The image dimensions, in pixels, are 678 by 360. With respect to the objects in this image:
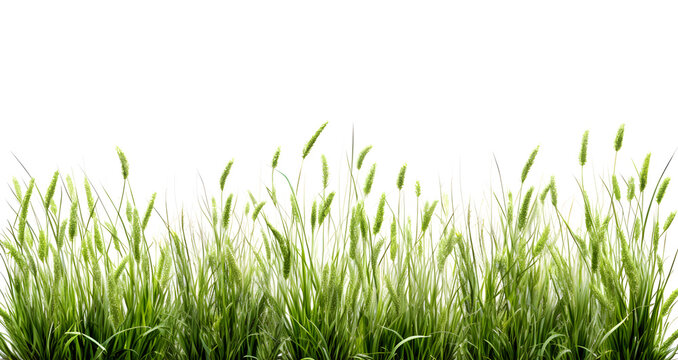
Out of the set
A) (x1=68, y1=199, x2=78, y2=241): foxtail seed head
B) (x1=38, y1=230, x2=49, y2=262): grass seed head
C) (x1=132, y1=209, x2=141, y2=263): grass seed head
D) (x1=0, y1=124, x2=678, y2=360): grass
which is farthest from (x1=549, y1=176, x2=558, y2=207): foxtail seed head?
(x1=38, y1=230, x2=49, y2=262): grass seed head

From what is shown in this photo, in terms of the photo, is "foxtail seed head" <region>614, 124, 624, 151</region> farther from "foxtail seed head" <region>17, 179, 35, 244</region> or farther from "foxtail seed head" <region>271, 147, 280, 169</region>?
"foxtail seed head" <region>17, 179, 35, 244</region>

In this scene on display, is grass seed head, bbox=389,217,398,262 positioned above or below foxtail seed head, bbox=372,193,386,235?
below

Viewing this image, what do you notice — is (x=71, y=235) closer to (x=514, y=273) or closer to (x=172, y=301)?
(x=172, y=301)

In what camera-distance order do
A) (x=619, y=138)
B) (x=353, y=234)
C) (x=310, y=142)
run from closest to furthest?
(x=353, y=234)
(x=310, y=142)
(x=619, y=138)

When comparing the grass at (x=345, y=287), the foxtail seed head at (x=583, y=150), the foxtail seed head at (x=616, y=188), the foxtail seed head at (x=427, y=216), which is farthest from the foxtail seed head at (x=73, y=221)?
the foxtail seed head at (x=616, y=188)

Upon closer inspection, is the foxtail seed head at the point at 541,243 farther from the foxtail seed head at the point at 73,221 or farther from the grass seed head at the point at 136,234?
the foxtail seed head at the point at 73,221

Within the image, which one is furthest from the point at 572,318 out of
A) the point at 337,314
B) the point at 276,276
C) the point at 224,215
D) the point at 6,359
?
the point at 6,359

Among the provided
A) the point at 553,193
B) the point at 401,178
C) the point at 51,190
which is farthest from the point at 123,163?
the point at 553,193

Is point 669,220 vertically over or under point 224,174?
under

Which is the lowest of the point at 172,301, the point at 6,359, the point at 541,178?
the point at 6,359

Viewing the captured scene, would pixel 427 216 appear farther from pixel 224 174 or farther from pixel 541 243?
pixel 224 174

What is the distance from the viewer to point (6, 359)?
3.19m

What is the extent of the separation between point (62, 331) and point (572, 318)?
2.17 metres

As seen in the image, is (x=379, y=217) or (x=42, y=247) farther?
(x=42, y=247)
